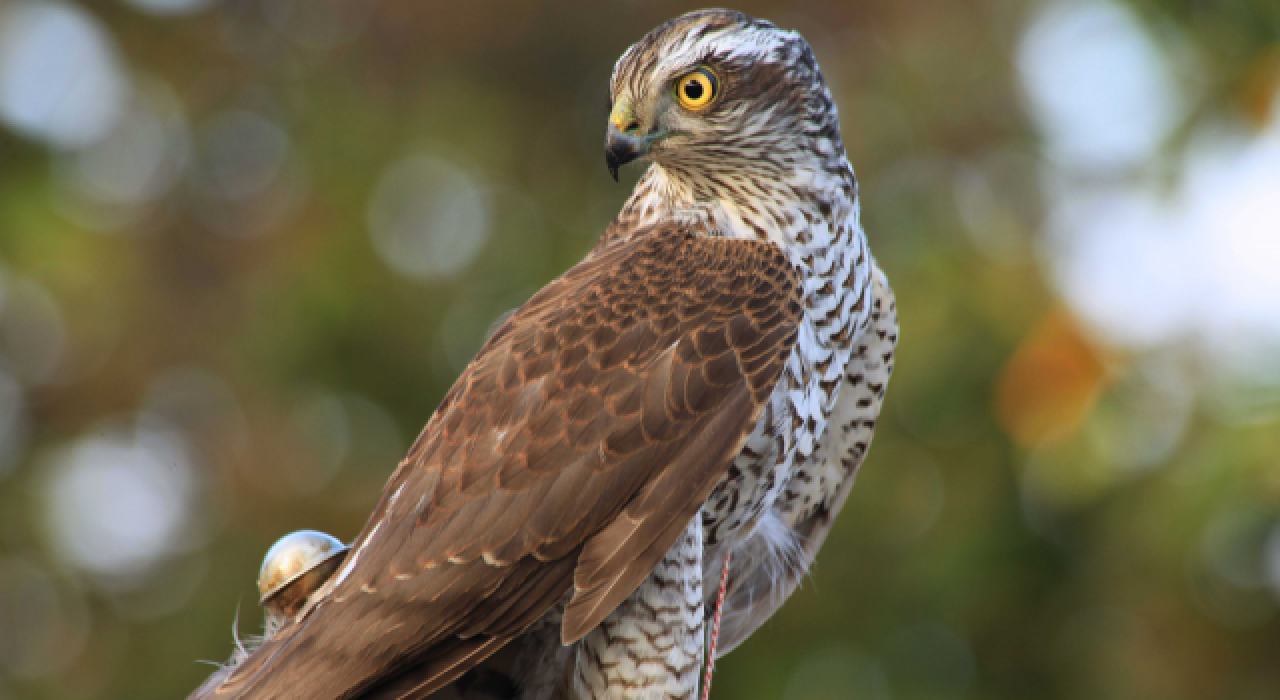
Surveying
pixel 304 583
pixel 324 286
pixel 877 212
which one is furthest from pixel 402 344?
pixel 304 583

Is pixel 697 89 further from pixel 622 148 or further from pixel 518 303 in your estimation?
pixel 518 303

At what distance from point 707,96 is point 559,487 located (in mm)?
939

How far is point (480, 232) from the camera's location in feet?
29.0

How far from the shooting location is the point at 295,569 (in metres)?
2.46

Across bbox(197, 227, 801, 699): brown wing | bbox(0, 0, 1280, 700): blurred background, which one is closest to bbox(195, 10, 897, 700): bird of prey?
bbox(197, 227, 801, 699): brown wing

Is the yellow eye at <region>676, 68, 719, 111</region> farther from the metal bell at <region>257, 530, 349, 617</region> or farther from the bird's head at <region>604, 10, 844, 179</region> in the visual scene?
the metal bell at <region>257, 530, 349, 617</region>

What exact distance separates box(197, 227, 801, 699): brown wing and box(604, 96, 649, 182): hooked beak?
29cm

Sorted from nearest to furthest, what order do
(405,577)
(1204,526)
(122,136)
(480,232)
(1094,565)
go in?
(405,577) < (1204,526) < (1094,565) < (480,232) < (122,136)

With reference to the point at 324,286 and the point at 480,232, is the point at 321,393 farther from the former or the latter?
the point at 480,232

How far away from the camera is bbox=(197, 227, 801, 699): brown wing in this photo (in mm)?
2303

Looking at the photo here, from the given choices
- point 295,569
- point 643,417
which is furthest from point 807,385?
point 295,569

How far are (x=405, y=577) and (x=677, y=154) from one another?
1.11 m

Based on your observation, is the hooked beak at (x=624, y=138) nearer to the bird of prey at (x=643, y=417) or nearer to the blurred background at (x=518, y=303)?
the bird of prey at (x=643, y=417)

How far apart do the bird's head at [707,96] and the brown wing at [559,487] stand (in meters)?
Result: 0.29
